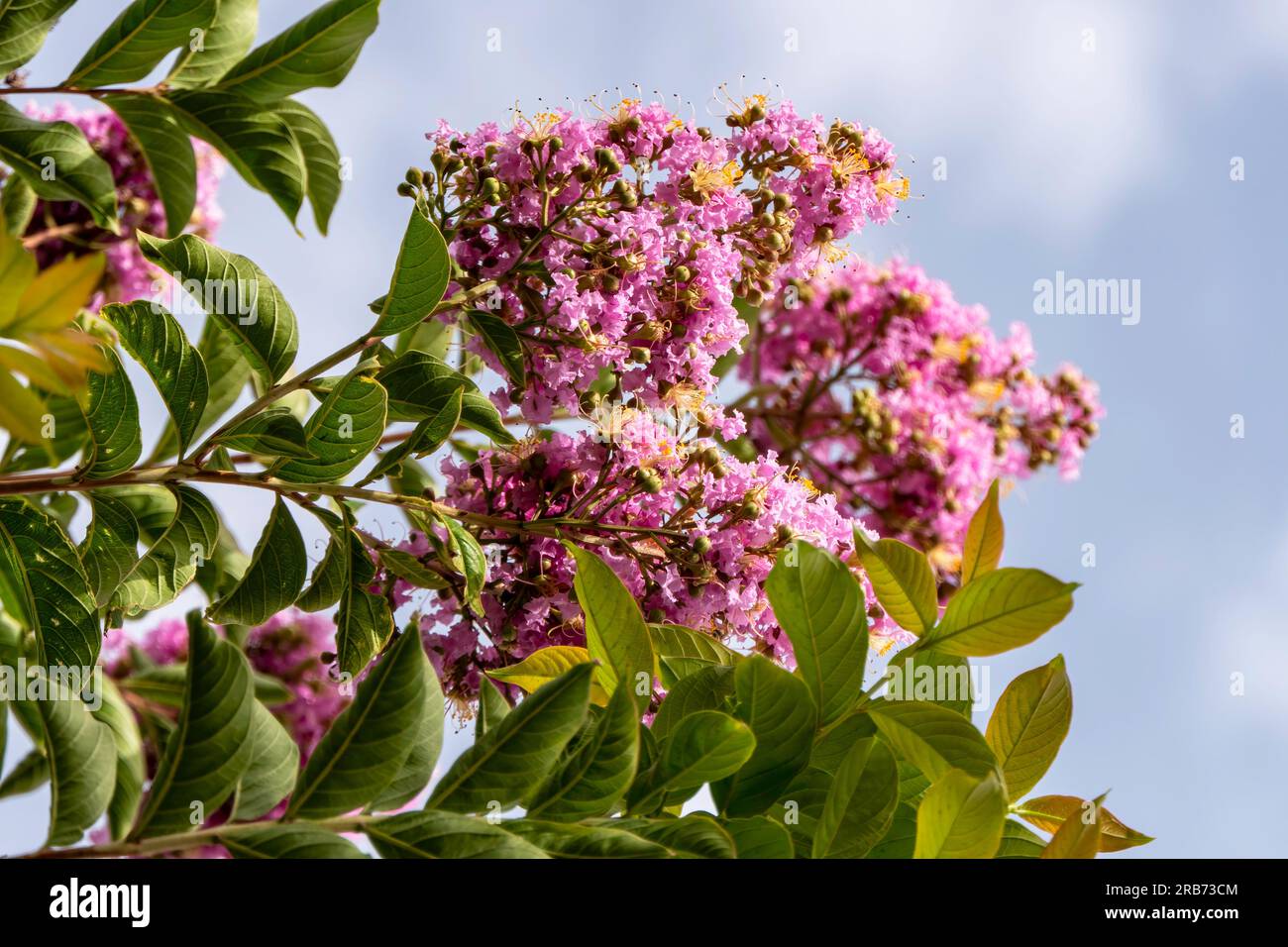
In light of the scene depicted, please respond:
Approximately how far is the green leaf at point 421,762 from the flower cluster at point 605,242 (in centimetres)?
75

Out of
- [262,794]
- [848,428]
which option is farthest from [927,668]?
[848,428]

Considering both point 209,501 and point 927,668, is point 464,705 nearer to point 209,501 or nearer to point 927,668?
point 209,501

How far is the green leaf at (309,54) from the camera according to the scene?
161 centimetres

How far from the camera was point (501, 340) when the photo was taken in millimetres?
1492

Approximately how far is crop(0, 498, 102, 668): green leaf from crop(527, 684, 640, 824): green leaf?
697mm

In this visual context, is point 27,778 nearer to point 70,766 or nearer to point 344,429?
point 344,429

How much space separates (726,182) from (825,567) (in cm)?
82

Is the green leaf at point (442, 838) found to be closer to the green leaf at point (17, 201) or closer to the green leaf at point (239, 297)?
the green leaf at point (239, 297)

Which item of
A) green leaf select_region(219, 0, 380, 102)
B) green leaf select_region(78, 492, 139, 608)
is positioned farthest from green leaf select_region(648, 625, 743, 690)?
green leaf select_region(219, 0, 380, 102)

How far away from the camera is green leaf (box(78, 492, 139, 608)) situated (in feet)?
4.51

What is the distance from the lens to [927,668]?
1.03m

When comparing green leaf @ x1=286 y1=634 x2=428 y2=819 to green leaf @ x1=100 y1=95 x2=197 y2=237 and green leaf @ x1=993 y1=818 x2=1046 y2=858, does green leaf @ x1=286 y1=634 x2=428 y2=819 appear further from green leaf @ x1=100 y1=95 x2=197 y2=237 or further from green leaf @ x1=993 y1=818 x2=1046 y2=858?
green leaf @ x1=100 y1=95 x2=197 y2=237

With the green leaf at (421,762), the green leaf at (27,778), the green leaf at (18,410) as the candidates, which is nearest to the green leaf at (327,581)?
the green leaf at (421,762)
